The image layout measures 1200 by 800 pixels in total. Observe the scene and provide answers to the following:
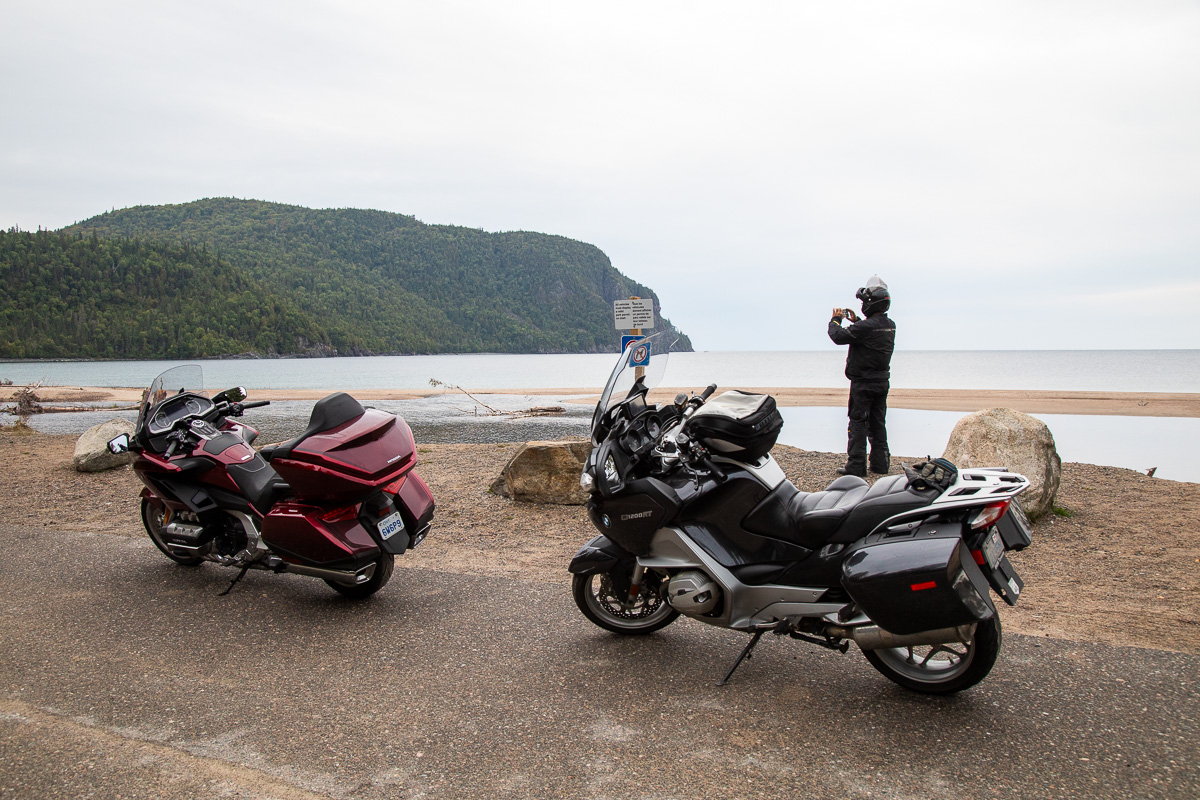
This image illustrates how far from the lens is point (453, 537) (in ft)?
21.5

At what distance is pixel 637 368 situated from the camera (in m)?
4.24

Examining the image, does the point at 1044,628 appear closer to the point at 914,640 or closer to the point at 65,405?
the point at 914,640

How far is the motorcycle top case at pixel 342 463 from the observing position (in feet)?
13.8

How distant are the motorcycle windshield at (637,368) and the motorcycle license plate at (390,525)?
1.44 m

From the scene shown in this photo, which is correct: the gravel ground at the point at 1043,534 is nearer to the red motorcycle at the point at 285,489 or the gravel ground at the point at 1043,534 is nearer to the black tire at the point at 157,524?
the red motorcycle at the point at 285,489

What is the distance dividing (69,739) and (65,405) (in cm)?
3238

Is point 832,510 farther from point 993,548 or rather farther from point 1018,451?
point 1018,451

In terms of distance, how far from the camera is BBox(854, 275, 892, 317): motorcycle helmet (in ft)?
27.2

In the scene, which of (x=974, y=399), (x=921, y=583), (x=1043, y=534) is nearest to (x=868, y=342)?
(x=1043, y=534)

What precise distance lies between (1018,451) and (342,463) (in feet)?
18.6

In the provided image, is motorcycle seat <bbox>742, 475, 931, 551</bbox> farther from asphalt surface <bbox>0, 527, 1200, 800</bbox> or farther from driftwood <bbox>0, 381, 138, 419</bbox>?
driftwood <bbox>0, 381, 138, 419</bbox>

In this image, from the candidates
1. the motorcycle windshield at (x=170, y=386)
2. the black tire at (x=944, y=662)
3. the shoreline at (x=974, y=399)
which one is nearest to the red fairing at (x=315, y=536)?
the motorcycle windshield at (x=170, y=386)

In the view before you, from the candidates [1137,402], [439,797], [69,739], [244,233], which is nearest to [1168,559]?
[439,797]

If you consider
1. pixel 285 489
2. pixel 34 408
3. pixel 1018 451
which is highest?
pixel 1018 451
